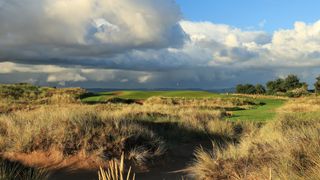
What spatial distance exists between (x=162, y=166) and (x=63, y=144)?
11.3ft

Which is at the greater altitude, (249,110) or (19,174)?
(19,174)

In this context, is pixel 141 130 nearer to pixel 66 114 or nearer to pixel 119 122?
pixel 119 122

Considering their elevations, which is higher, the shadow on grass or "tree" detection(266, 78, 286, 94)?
"tree" detection(266, 78, 286, 94)

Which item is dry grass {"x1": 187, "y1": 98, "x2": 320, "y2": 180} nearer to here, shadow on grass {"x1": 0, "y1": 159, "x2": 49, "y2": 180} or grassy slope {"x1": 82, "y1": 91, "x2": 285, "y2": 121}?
shadow on grass {"x1": 0, "y1": 159, "x2": 49, "y2": 180}

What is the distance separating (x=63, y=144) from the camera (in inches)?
629

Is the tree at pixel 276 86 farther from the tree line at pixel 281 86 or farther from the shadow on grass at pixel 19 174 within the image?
the shadow on grass at pixel 19 174

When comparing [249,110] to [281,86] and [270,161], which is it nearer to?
[270,161]

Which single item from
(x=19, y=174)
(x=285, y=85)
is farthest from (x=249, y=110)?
(x=285, y=85)

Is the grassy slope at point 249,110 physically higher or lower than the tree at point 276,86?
lower

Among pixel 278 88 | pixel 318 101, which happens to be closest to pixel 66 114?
pixel 318 101

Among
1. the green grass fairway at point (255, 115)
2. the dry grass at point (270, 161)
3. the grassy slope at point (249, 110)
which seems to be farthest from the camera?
the grassy slope at point (249, 110)

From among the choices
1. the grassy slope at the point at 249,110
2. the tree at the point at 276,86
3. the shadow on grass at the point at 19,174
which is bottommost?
the grassy slope at the point at 249,110

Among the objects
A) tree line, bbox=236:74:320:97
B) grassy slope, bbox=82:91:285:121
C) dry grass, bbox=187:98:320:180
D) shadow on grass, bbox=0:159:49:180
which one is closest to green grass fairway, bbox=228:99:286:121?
grassy slope, bbox=82:91:285:121

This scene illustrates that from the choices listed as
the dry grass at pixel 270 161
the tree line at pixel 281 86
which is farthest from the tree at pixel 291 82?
the dry grass at pixel 270 161
